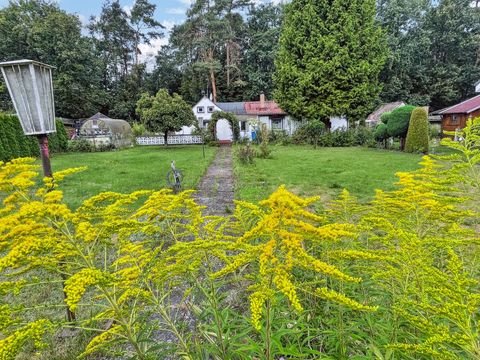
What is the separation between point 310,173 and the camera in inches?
397

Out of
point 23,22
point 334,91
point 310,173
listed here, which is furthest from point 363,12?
point 23,22

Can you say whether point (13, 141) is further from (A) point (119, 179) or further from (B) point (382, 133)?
(B) point (382, 133)

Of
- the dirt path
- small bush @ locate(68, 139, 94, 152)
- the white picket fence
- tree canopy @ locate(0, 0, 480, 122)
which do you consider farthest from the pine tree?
small bush @ locate(68, 139, 94, 152)

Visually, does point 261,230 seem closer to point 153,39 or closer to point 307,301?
point 307,301

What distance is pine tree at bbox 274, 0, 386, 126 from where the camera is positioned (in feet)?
63.7

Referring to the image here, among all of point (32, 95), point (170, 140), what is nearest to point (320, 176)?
point (32, 95)

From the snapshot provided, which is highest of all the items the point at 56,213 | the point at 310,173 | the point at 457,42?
the point at 457,42

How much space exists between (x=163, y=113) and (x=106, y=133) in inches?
213

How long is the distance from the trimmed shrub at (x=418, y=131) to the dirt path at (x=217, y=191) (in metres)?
9.93

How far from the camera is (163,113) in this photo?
18047 millimetres

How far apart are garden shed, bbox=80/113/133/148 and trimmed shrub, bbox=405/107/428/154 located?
61.4ft

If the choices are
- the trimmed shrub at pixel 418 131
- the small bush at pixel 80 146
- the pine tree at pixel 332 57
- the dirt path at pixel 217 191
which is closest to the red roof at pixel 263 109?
the pine tree at pixel 332 57

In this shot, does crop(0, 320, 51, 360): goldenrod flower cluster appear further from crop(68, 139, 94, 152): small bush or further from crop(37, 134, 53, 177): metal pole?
crop(68, 139, 94, 152): small bush

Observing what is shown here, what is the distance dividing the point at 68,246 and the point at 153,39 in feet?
141
